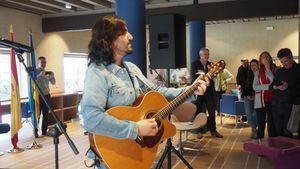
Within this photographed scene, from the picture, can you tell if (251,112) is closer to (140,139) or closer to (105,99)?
(140,139)

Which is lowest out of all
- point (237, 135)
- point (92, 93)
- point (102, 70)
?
point (237, 135)

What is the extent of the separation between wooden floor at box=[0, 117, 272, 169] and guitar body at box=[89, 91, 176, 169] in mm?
2350

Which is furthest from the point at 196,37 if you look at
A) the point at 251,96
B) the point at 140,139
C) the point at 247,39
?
the point at 140,139

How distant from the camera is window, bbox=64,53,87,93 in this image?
34.3 ft

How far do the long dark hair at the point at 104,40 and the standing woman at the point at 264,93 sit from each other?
354cm

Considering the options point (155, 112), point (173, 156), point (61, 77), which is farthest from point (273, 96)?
point (61, 77)

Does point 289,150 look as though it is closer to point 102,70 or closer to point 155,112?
point 155,112

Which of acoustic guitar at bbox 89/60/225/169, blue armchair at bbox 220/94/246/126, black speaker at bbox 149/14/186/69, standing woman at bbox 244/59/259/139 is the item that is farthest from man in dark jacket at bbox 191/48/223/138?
acoustic guitar at bbox 89/60/225/169

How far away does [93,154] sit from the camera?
190cm

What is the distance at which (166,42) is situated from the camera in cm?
418

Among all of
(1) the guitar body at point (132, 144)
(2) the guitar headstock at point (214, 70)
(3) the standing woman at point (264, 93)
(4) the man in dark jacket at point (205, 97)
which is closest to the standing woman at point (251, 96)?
(4) the man in dark jacket at point (205, 97)

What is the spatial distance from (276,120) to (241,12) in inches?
146

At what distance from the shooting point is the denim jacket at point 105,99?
170 centimetres

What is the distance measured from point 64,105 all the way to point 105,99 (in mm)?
7358
